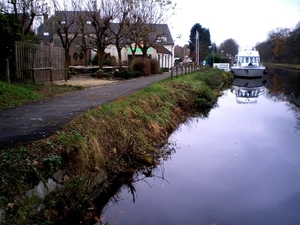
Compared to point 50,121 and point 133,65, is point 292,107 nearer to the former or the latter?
point 133,65

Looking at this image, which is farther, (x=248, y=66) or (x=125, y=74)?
(x=248, y=66)

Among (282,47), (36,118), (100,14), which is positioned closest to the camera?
(36,118)

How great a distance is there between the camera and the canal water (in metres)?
6.38

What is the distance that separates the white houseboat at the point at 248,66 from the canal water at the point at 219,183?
2947 cm

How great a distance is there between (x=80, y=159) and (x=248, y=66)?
38686 millimetres

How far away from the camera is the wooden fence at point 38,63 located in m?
15.7

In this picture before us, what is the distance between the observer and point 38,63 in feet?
56.3

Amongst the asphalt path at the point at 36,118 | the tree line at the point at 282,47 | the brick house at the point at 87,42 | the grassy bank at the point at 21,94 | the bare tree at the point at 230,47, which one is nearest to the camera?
the asphalt path at the point at 36,118

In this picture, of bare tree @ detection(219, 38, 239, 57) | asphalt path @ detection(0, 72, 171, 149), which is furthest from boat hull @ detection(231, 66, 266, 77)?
bare tree @ detection(219, 38, 239, 57)

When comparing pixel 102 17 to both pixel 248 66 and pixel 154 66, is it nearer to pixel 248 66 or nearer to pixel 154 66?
pixel 154 66

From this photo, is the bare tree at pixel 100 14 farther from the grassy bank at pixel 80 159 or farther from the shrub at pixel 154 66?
the grassy bank at pixel 80 159

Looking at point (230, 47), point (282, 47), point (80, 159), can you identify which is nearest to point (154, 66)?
point (80, 159)

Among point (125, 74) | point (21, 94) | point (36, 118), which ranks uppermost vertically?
point (125, 74)

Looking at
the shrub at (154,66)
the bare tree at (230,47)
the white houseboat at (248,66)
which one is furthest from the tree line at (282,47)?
the shrub at (154,66)
